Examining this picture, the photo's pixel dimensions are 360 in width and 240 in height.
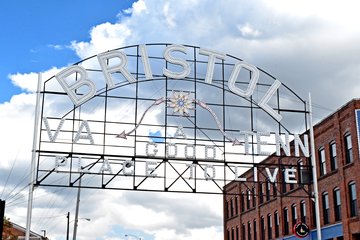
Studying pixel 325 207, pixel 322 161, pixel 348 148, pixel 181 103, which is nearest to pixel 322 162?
pixel 322 161

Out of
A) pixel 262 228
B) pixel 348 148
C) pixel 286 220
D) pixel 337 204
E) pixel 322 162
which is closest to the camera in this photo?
pixel 348 148

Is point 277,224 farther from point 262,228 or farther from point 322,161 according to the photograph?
point 322,161

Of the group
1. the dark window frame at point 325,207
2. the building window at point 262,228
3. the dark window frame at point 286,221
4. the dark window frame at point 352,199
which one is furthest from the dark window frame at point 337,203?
the building window at point 262,228

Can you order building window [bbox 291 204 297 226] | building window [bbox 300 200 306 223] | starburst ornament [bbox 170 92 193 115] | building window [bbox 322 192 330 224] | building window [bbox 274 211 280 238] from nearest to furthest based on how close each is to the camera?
starburst ornament [bbox 170 92 193 115], building window [bbox 322 192 330 224], building window [bbox 300 200 306 223], building window [bbox 291 204 297 226], building window [bbox 274 211 280 238]

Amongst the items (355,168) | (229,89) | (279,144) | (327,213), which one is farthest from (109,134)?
(327,213)

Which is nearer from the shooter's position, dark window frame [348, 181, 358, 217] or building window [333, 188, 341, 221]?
dark window frame [348, 181, 358, 217]

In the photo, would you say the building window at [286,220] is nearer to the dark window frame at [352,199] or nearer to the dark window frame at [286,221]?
Result: the dark window frame at [286,221]

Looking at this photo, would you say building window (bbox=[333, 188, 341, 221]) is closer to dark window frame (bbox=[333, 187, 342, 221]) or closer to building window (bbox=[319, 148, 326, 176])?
dark window frame (bbox=[333, 187, 342, 221])

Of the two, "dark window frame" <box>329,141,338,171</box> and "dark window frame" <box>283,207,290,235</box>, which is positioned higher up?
"dark window frame" <box>329,141,338,171</box>

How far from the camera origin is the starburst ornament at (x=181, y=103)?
3001 cm

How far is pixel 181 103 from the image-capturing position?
98.8 ft

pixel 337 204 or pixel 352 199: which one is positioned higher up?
pixel 337 204

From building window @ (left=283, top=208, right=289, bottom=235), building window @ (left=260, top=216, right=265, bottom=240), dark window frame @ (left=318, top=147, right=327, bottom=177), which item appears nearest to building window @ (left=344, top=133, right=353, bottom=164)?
dark window frame @ (left=318, top=147, right=327, bottom=177)

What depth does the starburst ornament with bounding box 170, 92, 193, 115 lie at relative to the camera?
98.5 feet
